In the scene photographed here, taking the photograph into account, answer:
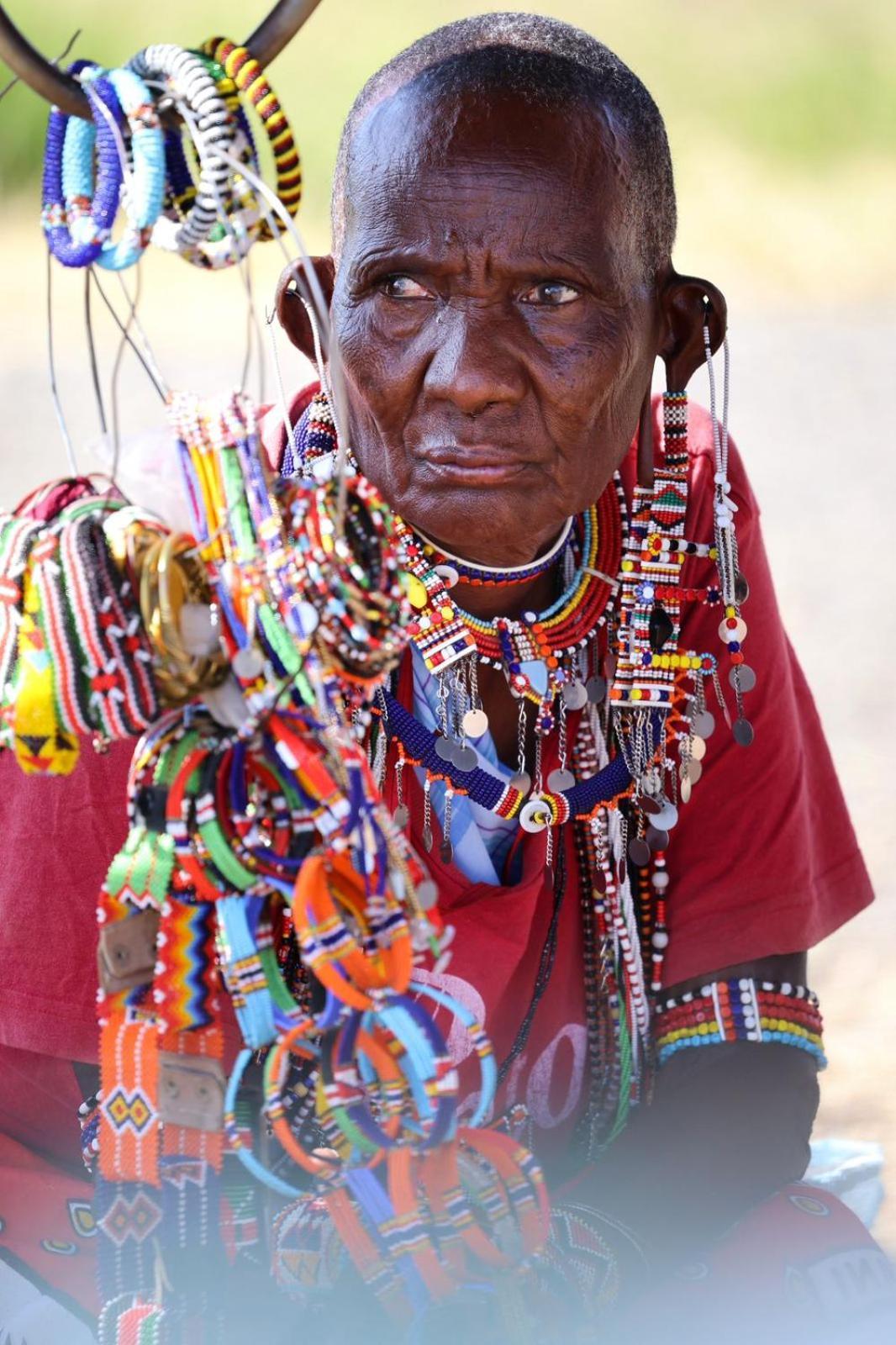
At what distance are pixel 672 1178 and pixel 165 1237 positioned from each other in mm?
670

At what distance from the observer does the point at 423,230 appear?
5.41ft

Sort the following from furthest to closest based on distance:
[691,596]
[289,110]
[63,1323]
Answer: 1. [289,110]
2. [691,596]
3. [63,1323]

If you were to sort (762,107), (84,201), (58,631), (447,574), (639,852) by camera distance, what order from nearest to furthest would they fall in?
(58,631) < (84,201) < (447,574) < (639,852) < (762,107)

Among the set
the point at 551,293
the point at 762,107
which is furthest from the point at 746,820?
the point at 762,107

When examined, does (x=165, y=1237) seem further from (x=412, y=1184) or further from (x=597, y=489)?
(x=597, y=489)

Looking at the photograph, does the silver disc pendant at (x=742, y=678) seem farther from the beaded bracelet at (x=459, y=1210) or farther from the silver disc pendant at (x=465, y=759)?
the beaded bracelet at (x=459, y=1210)

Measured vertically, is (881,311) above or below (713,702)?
above

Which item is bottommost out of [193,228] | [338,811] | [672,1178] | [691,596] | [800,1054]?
[672,1178]

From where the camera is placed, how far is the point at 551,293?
1.69 metres

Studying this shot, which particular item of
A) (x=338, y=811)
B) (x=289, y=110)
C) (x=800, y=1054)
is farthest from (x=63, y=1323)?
(x=289, y=110)

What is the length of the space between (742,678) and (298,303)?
2.17ft

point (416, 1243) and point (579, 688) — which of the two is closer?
point (416, 1243)

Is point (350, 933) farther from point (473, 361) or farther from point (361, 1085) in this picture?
point (473, 361)

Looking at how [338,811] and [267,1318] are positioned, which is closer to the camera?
[338,811]
